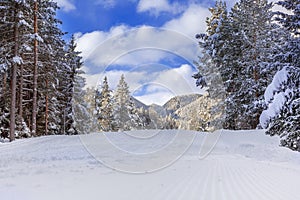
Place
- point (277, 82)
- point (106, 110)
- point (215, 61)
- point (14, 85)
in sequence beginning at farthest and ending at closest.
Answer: point (106, 110) → point (215, 61) → point (14, 85) → point (277, 82)

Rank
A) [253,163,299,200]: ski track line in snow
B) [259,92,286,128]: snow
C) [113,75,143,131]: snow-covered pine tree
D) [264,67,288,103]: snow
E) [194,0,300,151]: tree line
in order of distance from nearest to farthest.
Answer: [253,163,299,200]: ski track line in snow, [259,92,286,128]: snow, [264,67,288,103]: snow, [194,0,300,151]: tree line, [113,75,143,131]: snow-covered pine tree

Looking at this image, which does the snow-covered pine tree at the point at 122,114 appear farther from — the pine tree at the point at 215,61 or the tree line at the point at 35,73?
the pine tree at the point at 215,61

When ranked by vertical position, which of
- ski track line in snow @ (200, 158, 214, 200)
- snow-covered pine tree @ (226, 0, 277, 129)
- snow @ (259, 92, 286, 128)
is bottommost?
ski track line in snow @ (200, 158, 214, 200)

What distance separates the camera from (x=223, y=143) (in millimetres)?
18578

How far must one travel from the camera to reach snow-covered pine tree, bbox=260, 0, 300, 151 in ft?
43.2

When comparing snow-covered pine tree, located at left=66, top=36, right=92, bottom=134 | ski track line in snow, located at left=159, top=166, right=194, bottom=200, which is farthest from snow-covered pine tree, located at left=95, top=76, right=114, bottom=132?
ski track line in snow, located at left=159, top=166, right=194, bottom=200

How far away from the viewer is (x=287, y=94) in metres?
13.4

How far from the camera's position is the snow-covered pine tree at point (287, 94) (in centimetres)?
1316

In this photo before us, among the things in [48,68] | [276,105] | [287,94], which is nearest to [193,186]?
[276,105]

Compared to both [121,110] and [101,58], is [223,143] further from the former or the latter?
[121,110]

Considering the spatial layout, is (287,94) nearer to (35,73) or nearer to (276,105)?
(276,105)

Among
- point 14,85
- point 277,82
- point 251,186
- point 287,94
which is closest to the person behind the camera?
point 251,186

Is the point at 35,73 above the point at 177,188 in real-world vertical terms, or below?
above

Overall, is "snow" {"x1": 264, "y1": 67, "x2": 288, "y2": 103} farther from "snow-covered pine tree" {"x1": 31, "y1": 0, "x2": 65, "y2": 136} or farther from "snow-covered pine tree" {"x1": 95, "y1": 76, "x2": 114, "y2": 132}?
"snow-covered pine tree" {"x1": 95, "y1": 76, "x2": 114, "y2": 132}
